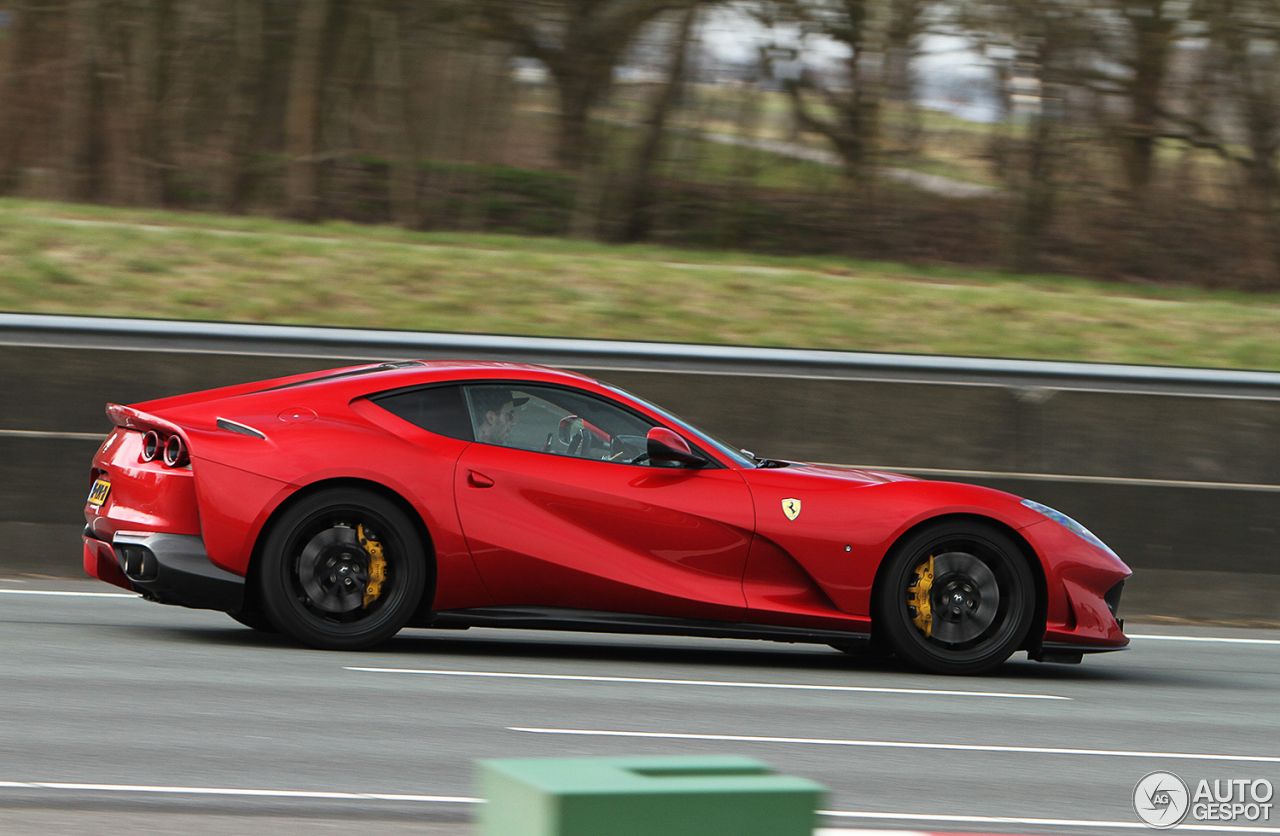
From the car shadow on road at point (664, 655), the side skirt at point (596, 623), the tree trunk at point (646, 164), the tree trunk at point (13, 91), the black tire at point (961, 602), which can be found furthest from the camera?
the tree trunk at point (646, 164)

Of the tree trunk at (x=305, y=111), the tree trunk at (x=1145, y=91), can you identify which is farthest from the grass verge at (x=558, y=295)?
the tree trunk at (x=1145, y=91)

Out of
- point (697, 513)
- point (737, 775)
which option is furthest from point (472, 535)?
point (737, 775)

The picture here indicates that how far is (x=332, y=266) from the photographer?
1427cm

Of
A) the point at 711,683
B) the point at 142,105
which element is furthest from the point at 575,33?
the point at 711,683

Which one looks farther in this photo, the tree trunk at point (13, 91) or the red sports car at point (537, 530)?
the tree trunk at point (13, 91)

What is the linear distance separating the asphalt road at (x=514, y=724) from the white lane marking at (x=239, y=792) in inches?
0.5

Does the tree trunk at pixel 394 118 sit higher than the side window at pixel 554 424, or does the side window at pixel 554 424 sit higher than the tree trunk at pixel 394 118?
the tree trunk at pixel 394 118

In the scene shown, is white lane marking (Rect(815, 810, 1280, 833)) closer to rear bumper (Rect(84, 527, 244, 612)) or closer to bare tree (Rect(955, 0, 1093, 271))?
rear bumper (Rect(84, 527, 244, 612))

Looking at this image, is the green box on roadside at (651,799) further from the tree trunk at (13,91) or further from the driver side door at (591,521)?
the tree trunk at (13,91)

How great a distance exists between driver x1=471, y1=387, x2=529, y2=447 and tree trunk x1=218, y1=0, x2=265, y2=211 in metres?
10.4

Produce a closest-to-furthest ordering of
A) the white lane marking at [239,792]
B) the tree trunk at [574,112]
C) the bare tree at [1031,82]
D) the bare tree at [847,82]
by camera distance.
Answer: the white lane marking at [239,792] → the bare tree at [1031,82] → the bare tree at [847,82] → the tree trunk at [574,112]

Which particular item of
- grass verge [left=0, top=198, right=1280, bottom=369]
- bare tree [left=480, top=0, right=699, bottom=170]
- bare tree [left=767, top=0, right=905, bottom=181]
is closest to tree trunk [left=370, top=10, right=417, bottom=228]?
grass verge [left=0, top=198, right=1280, bottom=369]

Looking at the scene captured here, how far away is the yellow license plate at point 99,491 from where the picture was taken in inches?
273

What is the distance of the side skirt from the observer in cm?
686
